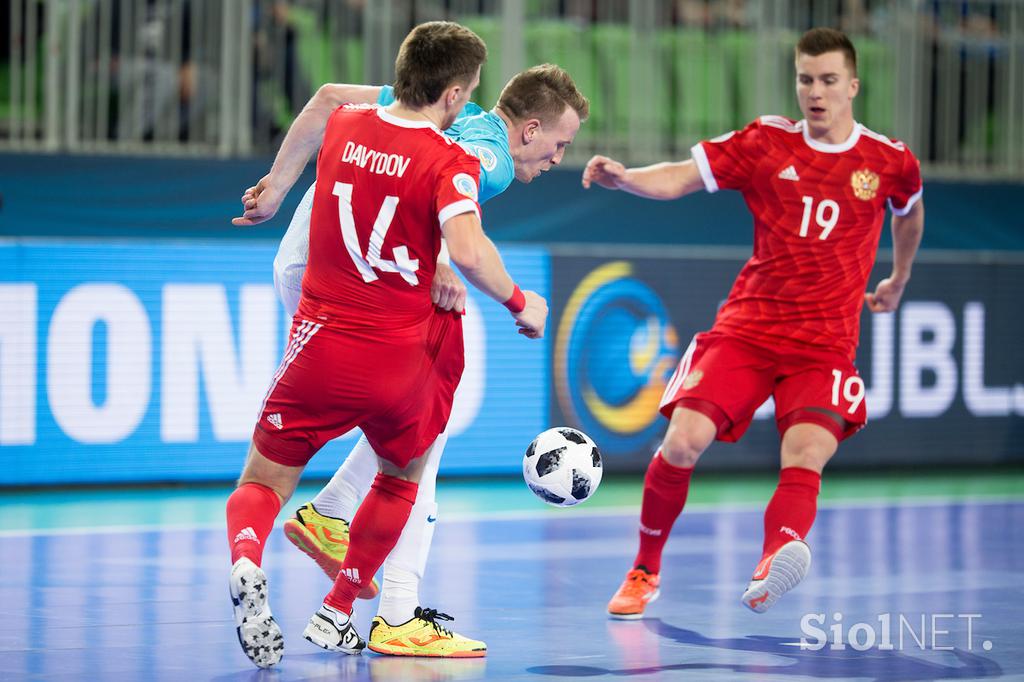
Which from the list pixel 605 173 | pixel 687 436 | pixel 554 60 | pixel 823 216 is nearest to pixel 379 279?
pixel 605 173

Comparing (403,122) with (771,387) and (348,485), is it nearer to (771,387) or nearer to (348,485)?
(348,485)

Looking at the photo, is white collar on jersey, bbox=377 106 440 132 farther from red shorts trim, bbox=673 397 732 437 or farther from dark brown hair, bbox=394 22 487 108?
red shorts trim, bbox=673 397 732 437

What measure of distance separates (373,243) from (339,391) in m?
0.48

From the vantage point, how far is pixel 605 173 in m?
6.25

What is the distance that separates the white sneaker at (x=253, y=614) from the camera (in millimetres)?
4613

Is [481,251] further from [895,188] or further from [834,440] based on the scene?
[895,188]

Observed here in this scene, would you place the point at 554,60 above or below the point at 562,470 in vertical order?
above

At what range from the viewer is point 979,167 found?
14000 mm

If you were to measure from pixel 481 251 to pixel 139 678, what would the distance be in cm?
173

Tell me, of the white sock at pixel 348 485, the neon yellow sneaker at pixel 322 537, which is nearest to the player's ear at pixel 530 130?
the white sock at pixel 348 485

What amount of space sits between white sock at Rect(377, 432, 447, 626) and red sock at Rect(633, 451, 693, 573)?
1154 millimetres

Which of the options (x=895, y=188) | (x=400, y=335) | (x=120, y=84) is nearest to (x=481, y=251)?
(x=400, y=335)

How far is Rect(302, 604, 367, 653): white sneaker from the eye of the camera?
205 inches

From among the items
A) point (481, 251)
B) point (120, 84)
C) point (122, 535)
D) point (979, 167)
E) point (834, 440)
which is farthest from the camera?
point (979, 167)
